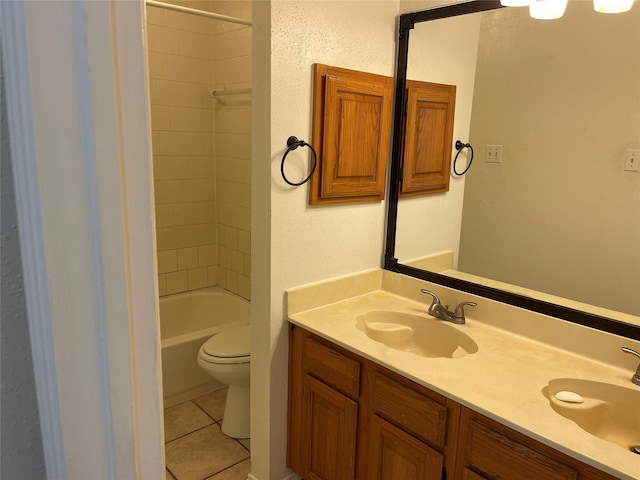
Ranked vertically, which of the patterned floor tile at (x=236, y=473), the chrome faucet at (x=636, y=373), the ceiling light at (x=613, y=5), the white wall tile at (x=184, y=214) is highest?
the ceiling light at (x=613, y=5)

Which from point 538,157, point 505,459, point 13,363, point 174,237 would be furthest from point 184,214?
point 13,363

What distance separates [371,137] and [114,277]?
1622 millimetres

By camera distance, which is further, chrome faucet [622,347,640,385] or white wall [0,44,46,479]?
chrome faucet [622,347,640,385]

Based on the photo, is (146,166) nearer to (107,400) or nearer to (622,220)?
(107,400)

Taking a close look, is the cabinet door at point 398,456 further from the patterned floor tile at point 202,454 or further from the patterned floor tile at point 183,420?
the patterned floor tile at point 183,420

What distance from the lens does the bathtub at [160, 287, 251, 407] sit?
2.71 m

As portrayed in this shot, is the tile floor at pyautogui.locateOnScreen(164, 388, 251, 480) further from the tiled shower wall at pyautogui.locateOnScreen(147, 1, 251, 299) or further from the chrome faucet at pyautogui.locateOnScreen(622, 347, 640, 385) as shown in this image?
the chrome faucet at pyautogui.locateOnScreen(622, 347, 640, 385)

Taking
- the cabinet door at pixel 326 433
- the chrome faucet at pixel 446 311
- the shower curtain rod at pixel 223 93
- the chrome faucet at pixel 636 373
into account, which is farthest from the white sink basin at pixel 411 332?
the shower curtain rod at pixel 223 93

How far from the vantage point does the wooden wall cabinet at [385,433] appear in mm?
1263

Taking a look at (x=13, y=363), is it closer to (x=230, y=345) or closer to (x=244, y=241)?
(x=230, y=345)

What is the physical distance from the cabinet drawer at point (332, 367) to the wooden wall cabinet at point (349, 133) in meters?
0.55

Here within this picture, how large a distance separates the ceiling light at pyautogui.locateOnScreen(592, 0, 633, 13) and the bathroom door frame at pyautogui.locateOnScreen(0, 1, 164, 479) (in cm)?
153

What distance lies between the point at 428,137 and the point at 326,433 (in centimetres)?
127

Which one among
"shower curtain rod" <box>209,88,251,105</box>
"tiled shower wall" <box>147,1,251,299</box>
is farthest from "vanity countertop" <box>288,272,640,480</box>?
"shower curtain rod" <box>209,88,251,105</box>
